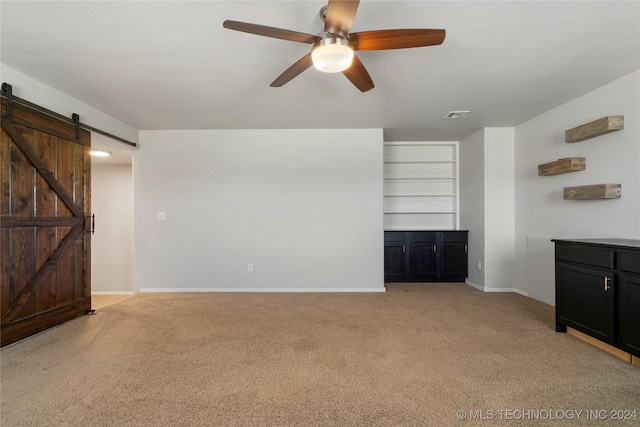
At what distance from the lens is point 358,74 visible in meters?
2.20

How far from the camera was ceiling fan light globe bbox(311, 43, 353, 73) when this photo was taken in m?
1.75

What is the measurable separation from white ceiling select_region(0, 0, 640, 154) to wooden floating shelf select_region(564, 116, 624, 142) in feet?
1.23

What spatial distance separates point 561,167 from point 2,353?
18.2 feet

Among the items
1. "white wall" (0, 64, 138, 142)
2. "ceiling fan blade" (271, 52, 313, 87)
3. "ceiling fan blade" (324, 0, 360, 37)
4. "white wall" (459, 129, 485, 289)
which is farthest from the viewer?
"white wall" (459, 129, 485, 289)

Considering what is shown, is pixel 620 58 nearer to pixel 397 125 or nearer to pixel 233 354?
pixel 397 125

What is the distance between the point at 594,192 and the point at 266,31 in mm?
3336

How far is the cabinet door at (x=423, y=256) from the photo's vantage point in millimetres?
4965

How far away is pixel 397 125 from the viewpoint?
171 inches

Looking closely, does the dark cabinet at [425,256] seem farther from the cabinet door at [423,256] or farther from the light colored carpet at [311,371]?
the light colored carpet at [311,371]

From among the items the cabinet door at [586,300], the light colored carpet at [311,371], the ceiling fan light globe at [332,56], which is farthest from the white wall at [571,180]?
the ceiling fan light globe at [332,56]

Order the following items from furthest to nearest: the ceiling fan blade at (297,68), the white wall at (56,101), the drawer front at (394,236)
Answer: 1. the drawer front at (394,236)
2. the white wall at (56,101)
3. the ceiling fan blade at (297,68)

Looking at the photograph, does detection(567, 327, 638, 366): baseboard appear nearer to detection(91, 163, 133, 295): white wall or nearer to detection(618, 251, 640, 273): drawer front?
detection(618, 251, 640, 273): drawer front

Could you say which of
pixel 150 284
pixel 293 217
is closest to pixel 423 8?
pixel 293 217

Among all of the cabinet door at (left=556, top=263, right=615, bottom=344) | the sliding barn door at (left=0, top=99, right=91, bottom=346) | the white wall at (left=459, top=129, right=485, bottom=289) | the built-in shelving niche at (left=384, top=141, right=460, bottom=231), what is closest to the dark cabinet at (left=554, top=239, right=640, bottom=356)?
the cabinet door at (left=556, top=263, right=615, bottom=344)
